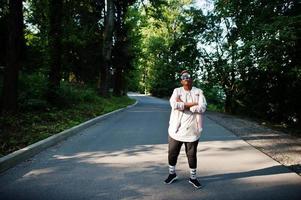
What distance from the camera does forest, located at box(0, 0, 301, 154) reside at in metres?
13.3

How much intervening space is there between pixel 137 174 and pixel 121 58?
29942 millimetres

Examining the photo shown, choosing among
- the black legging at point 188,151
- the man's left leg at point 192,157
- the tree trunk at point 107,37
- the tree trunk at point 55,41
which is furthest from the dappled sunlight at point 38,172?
the tree trunk at point 107,37

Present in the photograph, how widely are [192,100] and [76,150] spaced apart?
13.5 feet

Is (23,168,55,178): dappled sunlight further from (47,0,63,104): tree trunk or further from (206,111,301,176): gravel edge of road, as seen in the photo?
(47,0,63,104): tree trunk

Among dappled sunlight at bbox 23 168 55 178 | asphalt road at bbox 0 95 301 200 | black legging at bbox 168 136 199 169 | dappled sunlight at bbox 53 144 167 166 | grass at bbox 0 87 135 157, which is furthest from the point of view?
grass at bbox 0 87 135 157

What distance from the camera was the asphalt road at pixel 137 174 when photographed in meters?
5.25

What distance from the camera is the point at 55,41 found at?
58.4 feet

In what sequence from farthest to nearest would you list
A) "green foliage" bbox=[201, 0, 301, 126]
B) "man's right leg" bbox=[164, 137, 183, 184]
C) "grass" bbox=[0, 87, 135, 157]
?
"green foliage" bbox=[201, 0, 301, 126]
"grass" bbox=[0, 87, 135, 157]
"man's right leg" bbox=[164, 137, 183, 184]

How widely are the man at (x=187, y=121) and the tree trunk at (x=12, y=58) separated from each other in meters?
9.51

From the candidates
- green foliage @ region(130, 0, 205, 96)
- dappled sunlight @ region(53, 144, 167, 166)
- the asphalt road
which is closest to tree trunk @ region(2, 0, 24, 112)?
the asphalt road

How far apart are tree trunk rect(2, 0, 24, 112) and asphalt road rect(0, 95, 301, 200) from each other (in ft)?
15.8

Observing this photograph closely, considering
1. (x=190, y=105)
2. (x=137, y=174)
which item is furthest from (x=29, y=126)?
(x=190, y=105)

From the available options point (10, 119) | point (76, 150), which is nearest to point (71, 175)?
point (76, 150)

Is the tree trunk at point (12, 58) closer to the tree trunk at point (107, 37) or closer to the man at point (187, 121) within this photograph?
the man at point (187, 121)
